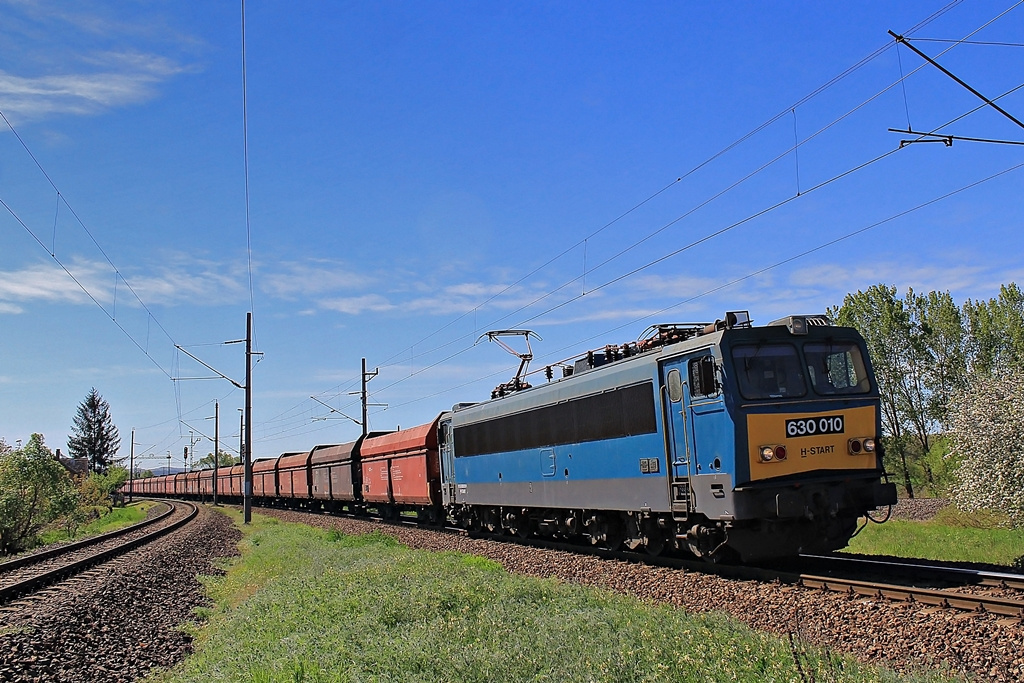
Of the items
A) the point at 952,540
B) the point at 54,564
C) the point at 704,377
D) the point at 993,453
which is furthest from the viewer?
the point at 54,564

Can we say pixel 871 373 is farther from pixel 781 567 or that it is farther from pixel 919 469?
pixel 919 469

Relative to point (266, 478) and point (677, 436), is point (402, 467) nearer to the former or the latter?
point (677, 436)

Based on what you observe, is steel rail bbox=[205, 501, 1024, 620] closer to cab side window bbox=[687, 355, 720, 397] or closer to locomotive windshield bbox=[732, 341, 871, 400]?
locomotive windshield bbox=[732, 341, 871, 400]

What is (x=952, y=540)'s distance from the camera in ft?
60.5

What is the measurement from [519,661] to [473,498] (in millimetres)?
15231

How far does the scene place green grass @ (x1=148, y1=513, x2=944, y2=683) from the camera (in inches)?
280

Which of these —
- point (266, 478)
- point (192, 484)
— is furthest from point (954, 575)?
point (192, 484)

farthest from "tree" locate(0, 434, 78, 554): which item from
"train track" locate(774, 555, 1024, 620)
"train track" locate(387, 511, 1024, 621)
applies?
"train track" locate(774, 555, 1024, 620)

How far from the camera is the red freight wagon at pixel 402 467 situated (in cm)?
2762

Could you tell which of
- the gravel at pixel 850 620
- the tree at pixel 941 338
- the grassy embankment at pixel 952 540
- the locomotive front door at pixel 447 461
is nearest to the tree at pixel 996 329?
the tree at pixel 941 338

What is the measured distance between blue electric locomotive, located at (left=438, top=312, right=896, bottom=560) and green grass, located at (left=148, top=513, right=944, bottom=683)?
234 centimetres

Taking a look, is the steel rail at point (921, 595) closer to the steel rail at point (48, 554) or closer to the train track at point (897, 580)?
the train track at point (897, 580)

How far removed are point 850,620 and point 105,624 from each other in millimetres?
10227

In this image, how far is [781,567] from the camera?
13086 millimetres
